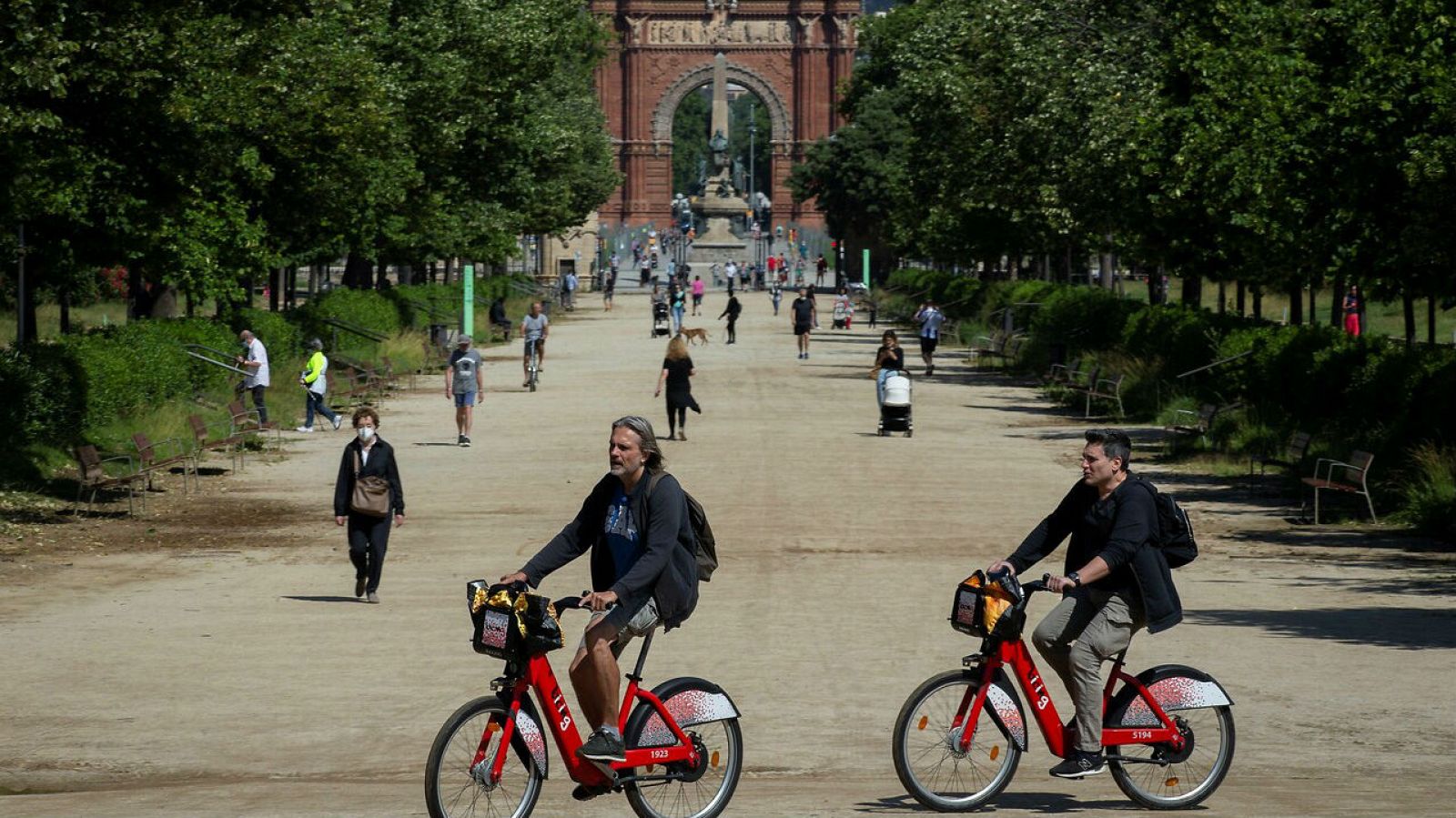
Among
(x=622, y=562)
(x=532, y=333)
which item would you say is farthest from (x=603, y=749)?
(x=532, y=333)

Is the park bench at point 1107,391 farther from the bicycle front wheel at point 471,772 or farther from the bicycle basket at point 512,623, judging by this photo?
the bicycle basket at point 512,623

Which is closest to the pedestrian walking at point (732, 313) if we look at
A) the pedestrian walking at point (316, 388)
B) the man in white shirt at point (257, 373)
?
the pedestrian walking at point (316, 388)

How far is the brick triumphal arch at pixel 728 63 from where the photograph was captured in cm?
14288

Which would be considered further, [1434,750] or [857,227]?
[857,227]

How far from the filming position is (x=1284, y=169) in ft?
94.8

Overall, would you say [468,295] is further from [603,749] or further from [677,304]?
[603,749]

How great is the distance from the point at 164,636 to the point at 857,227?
315 feet

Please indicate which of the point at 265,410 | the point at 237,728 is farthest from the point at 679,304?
the point at 237,728

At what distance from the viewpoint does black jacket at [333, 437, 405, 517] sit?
16797mm

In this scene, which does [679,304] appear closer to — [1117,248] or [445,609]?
[1117,248]

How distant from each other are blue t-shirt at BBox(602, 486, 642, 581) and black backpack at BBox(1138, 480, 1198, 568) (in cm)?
219

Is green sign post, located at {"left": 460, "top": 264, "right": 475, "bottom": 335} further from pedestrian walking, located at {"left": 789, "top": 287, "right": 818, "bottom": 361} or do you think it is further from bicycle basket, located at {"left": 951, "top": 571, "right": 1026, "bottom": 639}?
bicycle basket, located at {"left": 951, "top": 571, "right": 1026, "bottom": 639}

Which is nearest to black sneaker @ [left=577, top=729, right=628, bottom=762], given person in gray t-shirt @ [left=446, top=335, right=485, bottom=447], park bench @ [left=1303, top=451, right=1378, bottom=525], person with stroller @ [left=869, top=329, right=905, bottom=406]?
park bench @ [left=1303, top=451, right=1378, bottom=525]

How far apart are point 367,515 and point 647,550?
8.48 meters
